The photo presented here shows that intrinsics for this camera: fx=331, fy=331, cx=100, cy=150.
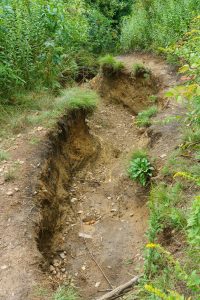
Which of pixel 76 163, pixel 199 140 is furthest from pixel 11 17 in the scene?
pixel 199 140

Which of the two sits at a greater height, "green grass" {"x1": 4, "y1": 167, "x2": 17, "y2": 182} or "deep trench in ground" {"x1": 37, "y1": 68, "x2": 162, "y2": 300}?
"green grass" {"x1": 4, "y1": 167, "x2": 17, "y2": 182}

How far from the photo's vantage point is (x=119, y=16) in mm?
10336

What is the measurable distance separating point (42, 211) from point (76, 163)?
153cm

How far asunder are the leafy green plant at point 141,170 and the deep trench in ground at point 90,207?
0.14m

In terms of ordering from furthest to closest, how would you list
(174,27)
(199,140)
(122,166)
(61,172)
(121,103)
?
(121,103), (174,27), (122,166), (61,172), (199,140)

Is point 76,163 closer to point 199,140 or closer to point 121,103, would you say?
point 199,140

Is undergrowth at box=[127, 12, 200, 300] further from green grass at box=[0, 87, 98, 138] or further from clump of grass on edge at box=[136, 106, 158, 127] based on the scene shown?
green grass at box=[0, 87, 98, 138]

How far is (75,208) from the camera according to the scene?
14.5 ft

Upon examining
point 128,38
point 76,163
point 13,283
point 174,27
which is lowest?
point 76,163

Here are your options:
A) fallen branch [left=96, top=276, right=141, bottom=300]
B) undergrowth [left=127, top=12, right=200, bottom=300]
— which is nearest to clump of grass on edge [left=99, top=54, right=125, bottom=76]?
undergrowth [left=127, top=12, right=200, bottom=300]

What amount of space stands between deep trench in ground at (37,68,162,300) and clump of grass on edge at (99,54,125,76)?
158 centimetres

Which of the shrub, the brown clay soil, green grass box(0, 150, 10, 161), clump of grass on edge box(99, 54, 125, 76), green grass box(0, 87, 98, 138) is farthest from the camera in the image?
clump of grass on edge box(99, 54, 125, 76)

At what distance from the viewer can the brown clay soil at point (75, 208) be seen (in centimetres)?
313

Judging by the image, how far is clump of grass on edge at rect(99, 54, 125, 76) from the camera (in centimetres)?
735
